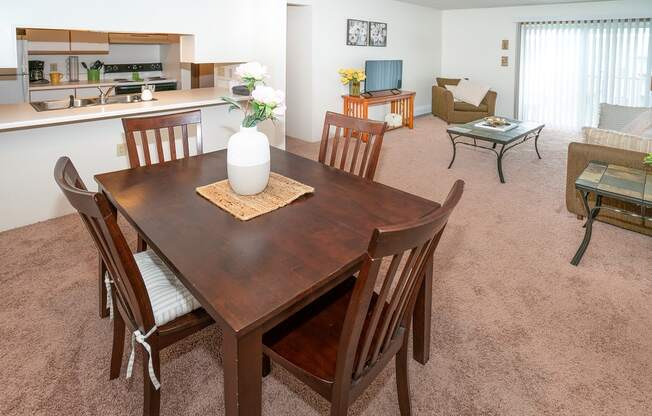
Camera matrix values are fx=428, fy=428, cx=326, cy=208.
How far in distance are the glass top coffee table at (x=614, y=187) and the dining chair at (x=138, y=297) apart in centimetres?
240

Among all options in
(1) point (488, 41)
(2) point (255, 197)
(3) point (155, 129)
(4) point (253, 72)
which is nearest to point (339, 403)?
(2) point (255, 197)

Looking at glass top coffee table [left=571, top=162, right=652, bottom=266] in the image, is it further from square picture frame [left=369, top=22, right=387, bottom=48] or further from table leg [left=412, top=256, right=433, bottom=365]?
square picture frame [left=369, top=22, right=387, bottom=48]

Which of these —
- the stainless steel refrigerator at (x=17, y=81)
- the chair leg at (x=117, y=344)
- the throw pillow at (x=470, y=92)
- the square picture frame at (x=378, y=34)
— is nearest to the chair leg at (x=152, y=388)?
the chair leg at (x=117, y=344)

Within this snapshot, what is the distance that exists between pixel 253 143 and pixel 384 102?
5163mm

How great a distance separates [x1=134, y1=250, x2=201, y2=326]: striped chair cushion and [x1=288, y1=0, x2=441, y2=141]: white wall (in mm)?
4604

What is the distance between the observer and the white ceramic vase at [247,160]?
1.73 meters

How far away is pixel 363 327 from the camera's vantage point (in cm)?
135

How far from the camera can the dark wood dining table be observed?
1.11 metres

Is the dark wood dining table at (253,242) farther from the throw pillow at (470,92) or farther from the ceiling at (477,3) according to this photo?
the ceiling at (477,3)

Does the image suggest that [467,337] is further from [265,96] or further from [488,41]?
[488,41]

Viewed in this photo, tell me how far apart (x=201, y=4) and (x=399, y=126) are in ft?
13.1

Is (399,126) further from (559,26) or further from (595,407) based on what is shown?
(595,407)

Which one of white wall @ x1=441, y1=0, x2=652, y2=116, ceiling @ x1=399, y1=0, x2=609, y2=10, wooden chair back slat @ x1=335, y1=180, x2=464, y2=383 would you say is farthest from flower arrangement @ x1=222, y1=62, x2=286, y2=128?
white wall @ x1=441, y1=0, x2=652, y2=116

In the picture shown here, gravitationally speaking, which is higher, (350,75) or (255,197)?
(350,75)
